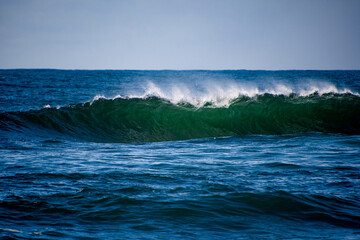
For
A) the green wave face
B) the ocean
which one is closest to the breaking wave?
the green wave face

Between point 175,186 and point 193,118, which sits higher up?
point 193,118

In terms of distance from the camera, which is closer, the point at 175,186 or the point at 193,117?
the point at 175,186

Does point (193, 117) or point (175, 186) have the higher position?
point (193, 117)

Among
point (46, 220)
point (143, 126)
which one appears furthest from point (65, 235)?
point (143, 126)

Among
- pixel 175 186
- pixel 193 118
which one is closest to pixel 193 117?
pixel 193 118

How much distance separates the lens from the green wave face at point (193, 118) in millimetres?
11617

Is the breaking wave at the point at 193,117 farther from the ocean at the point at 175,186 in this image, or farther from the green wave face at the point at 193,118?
the ocean at the point at 175,186

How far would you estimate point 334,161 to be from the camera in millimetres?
6652

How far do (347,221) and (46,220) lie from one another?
3.32 metres

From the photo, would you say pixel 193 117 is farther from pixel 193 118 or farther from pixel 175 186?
pixel 175 186

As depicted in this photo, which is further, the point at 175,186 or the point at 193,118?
the point at 193,118

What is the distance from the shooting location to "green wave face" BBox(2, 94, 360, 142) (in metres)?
11.6

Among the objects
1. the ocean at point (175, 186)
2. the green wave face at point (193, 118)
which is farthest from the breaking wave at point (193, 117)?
the ocean at point (175, 186)

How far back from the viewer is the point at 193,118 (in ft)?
42.3
